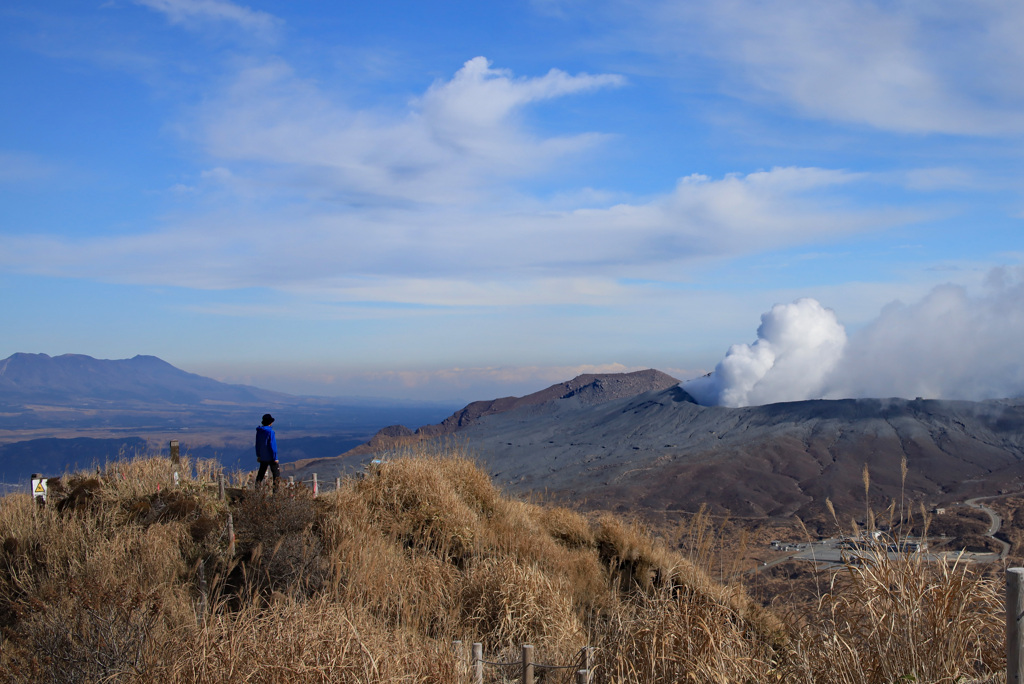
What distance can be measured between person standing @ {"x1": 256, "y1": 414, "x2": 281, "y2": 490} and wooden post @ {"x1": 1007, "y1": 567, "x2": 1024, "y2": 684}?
10.2m

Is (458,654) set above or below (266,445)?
below

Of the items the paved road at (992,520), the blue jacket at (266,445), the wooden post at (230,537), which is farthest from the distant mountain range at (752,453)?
the wooden post at (230,537)

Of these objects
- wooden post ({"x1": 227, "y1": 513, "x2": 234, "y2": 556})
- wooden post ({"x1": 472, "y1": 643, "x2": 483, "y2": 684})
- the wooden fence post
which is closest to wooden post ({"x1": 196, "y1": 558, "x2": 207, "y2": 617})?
the wooden fence post

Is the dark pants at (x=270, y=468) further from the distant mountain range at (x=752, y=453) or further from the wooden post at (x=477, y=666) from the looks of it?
the distant mountain range at (x=752, y=453)

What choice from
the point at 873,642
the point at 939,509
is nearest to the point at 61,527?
the point at 873,642

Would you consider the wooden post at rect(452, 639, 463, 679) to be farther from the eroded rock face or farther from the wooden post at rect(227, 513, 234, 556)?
the eroded rock face

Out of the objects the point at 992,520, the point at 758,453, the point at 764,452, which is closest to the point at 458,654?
the point at 992,520

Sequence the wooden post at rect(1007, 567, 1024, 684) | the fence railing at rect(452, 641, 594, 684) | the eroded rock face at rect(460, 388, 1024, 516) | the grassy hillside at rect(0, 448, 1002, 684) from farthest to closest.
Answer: the eroded rock face at rect(460, 388, 1024, 516) → the fence railing at rect(452, 641, 594, 684) → the grassy hillside at rect(0, 448, 1002, 684) → the wooden post at rect(1007, 567, 1024, 684)

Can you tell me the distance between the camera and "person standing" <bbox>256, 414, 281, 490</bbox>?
443 inches

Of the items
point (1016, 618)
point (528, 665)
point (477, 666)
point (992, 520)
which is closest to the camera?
point (1016, 618)

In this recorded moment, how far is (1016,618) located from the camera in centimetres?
278

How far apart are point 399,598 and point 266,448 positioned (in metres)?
5.62

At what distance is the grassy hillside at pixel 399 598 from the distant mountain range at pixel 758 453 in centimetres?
2646

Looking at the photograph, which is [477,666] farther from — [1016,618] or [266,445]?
[266,445]
